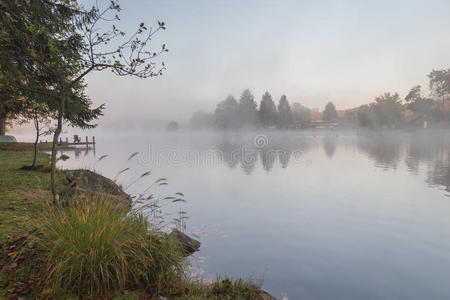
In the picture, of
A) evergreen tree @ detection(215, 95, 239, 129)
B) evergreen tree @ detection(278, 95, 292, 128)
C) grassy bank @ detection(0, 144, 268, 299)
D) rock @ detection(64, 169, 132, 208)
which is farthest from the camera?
evergreen tree @ detection(215, 95, 239, 129)

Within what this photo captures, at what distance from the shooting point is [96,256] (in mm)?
3717

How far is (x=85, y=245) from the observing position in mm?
3738

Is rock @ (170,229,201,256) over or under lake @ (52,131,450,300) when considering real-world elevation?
over

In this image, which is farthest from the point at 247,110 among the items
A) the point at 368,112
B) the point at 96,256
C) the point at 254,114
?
the point at 96,256

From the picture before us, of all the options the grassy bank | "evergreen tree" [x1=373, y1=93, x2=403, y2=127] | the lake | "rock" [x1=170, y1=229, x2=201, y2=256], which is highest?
"evergreen tree" [x1=373, y1=93, x2=403, y2=127]

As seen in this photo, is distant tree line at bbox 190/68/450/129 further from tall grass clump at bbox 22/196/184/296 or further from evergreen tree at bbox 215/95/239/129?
tall grass clump at bbox 22/196/184/296

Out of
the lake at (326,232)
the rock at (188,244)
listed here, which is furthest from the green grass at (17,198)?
the rock at (188,244)

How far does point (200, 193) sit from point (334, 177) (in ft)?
35.3

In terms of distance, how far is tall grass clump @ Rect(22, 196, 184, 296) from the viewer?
12.0 feet

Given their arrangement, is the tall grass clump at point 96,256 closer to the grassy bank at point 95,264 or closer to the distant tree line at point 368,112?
the grassy bank at point 95,264

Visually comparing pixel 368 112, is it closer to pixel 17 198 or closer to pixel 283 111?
pixel 283 111

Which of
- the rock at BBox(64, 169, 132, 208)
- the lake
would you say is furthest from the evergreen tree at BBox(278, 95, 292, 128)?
the rock at BBox(64, 169, 132, 208)

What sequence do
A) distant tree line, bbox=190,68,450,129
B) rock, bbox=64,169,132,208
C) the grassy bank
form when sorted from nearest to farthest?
the grassy bank, rock, bbox=64,169,132,208, distant tree line, bbox=190,68,450,129

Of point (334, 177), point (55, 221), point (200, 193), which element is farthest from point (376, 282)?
point (334, 177)
